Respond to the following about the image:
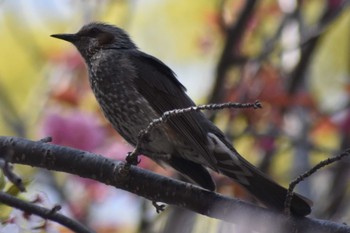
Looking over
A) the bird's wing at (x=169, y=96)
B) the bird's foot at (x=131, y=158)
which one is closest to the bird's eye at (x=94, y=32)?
the bird's wing at (x=169, y=96)

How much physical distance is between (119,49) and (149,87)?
50 cm

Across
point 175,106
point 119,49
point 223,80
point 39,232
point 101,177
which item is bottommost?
point 39,232

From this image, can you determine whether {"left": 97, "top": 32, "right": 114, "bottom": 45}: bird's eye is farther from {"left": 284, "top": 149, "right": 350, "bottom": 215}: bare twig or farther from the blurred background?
{"left": 284, "top": 149, "right": 350, "bottom": 215}: bare twig

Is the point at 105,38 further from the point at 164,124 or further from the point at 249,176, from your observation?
the point at 249,176

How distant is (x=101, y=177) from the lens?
10.7ft

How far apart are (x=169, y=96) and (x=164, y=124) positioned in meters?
0.21

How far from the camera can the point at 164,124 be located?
13.4ft

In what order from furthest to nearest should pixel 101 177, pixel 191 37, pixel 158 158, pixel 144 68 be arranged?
pixel 191 37
pixel 144 68
pixel 158 158
pixel 101 177

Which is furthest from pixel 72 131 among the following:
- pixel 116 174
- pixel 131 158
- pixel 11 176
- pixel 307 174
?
pixel 307 174

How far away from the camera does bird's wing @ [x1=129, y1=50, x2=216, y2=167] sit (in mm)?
3984

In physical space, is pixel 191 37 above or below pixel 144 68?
above

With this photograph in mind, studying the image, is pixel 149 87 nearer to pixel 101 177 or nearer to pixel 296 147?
pixel 101 177

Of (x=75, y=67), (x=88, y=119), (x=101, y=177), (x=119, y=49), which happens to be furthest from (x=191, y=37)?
(x=101, y=177)

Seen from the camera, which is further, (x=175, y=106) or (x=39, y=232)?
(x=175, y=106)
